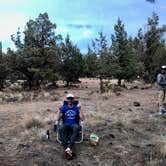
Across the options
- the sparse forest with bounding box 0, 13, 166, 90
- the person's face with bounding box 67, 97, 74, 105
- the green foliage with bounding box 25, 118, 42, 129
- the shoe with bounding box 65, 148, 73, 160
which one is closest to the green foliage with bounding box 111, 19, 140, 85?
the sparse forest with bounding box 0, 13, 166, 90

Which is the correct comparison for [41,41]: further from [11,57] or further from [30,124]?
[30,124]

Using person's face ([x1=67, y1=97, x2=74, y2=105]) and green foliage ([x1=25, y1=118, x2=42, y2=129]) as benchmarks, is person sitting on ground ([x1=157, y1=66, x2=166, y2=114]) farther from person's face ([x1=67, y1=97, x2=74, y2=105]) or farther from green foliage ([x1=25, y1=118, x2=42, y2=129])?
person's face ([x1=67, y1=97, x2=74, y2=105])

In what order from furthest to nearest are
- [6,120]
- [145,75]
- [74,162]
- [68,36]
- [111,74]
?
[145,75] → [68,36] → [111,74] → [6,120] → [74,162]

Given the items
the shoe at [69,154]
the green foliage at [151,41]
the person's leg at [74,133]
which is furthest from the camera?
the green foliage at [151,41]

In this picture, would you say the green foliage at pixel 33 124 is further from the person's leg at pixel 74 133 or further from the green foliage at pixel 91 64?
the green foliage at pixel 91 64

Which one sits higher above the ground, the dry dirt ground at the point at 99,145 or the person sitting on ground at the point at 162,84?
the person sitting on ground at the point at 162,84

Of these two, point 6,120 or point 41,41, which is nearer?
point 6,120

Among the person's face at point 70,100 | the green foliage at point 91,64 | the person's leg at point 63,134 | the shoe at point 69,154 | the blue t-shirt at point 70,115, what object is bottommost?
the shoe at point 69,154

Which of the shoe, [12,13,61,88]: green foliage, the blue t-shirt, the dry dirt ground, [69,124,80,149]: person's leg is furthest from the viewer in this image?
[12,13,61,88]: green foliage

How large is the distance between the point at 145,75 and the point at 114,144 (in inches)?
1381

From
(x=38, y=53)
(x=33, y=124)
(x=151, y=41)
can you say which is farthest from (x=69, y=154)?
(x=151, y=41)

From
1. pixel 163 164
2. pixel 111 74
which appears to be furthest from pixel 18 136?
pixel 111 74

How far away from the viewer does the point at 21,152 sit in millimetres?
11211

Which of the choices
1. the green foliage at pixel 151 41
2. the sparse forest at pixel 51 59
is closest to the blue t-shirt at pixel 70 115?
the sparse forest at pixel 51 59
